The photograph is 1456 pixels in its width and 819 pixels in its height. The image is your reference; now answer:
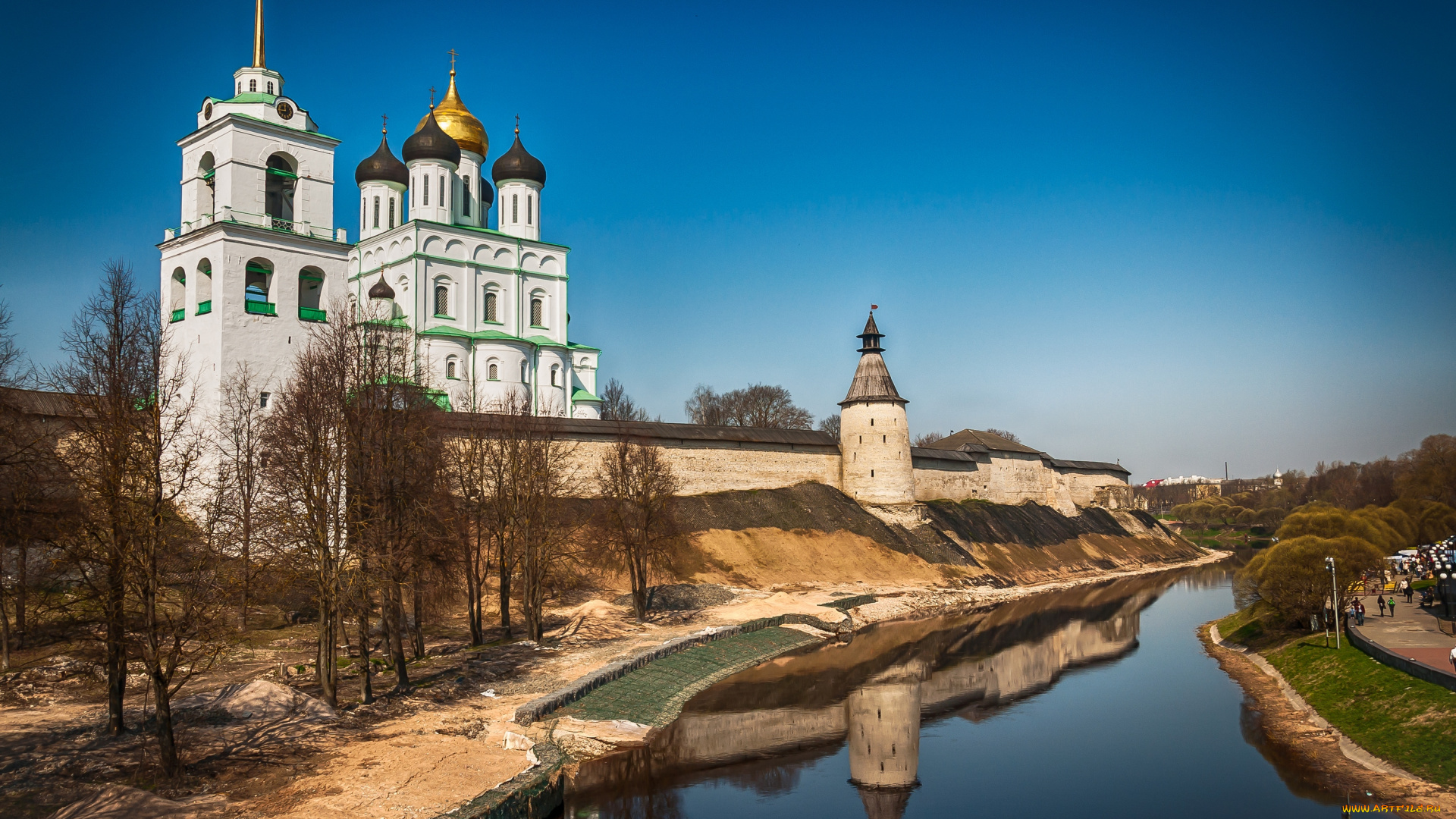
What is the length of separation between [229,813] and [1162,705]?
1749 centimetres

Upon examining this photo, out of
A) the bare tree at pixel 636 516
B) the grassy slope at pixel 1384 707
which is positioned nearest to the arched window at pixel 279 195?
the bare tree at pixel 636 516

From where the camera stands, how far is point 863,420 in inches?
1706

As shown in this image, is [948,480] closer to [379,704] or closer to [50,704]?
[379,704]

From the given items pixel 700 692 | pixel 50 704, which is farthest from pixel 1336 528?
pixel 50 704

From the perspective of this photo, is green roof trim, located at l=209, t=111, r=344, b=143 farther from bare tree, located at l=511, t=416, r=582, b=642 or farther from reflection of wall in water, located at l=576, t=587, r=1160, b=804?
reflection of wall in water, located at l=576, t=587, r=1160, b=804

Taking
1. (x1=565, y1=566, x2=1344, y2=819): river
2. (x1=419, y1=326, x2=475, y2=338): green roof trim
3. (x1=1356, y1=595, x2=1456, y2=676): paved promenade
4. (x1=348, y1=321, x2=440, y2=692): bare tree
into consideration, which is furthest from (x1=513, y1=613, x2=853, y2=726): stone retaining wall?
(x1=419, y1=326, x2=475, y2=338): green roof trim

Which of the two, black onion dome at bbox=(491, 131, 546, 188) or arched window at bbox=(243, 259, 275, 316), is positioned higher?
black onion dome at bbox=(491, 131, 546, 188)

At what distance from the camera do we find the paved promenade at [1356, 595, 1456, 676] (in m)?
17.4

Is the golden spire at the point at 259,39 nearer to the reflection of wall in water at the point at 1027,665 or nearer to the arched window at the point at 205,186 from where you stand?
the arched window at the point at 205,186

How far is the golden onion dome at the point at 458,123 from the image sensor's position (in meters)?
42.6

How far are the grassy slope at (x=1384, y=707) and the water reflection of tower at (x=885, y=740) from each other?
22.6 ft

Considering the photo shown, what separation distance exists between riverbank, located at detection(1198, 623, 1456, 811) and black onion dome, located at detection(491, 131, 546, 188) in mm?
33206

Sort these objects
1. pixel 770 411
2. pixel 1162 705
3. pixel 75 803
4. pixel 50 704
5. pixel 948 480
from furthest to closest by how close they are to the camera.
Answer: pixel 770 411 → pixel 948 480 → pixel 1162 705 → pixel 50 704 → pixel 75 803

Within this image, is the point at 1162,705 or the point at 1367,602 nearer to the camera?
the point at 1162,705
